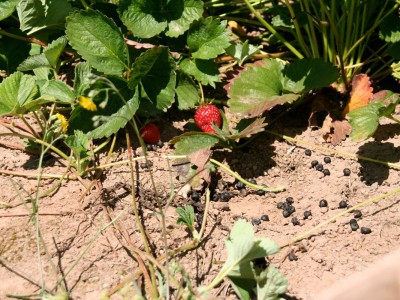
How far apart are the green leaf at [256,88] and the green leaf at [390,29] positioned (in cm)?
37

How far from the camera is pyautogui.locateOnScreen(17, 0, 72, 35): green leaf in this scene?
94.6 inches

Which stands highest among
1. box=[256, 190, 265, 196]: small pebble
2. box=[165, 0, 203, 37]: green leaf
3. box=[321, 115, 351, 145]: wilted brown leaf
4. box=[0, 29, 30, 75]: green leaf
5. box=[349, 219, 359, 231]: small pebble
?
box=[165, 0, 203, 37]: green leaf

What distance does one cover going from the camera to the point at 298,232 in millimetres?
2062

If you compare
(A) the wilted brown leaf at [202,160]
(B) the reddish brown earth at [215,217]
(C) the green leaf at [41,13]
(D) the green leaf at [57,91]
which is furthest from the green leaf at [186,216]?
(C) the green leaf at [41,13]

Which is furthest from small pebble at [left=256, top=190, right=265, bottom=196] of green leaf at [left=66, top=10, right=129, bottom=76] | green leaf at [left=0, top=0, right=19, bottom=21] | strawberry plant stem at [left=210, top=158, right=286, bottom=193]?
green leaf at [left=0, top=0, right=19, bottom=21]

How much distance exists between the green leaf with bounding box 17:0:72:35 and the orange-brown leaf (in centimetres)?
107

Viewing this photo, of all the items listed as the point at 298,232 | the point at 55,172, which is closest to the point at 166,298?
the point at 298,232

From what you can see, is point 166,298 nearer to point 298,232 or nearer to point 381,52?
point 298,232

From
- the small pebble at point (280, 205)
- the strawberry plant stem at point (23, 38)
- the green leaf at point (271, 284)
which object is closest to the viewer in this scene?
the green leaf at point (271, 284)

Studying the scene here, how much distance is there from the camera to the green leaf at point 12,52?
252 cm

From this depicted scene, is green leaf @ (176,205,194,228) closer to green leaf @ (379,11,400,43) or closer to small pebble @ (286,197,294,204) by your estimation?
small pebble @ (286,197,294,204)

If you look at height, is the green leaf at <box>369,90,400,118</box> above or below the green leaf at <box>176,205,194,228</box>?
above

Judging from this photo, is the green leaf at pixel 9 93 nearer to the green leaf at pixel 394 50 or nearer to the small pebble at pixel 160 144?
the small pebble at pixel 160 144

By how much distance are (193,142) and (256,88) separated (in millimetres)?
323
